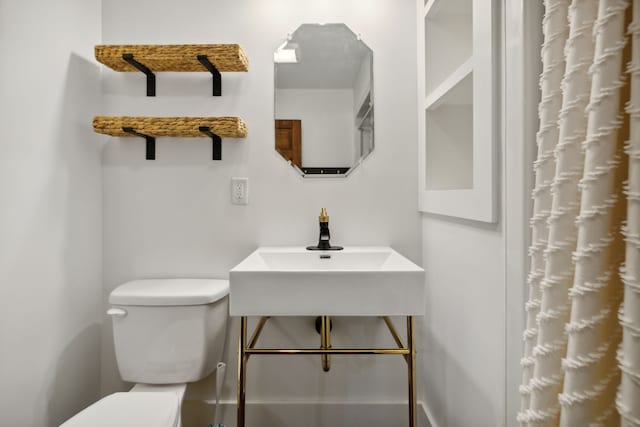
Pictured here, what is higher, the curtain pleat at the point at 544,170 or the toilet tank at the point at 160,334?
the curtain pleat at the point at 544,170

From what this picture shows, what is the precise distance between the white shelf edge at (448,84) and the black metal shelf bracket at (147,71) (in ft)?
3.83

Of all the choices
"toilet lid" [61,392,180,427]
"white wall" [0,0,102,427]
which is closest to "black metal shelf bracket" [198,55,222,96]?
"white wall" [0,0,102,427]

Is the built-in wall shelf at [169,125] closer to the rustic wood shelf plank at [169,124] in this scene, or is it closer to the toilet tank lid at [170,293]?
the rustic wood shelf plank at [169,124]

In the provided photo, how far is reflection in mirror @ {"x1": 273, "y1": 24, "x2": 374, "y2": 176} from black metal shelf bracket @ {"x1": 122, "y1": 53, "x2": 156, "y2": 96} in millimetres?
541

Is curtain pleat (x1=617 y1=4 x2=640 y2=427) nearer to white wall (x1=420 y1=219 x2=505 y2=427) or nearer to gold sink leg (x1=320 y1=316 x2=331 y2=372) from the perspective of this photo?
white wall (x1=420 y1=219 x2=505 y2=427)

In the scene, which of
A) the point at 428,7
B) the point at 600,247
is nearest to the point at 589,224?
the point at 600,247

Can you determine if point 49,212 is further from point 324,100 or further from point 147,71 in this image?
point 324,100

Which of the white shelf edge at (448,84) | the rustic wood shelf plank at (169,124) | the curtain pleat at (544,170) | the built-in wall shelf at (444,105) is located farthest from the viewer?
the rustic wood shelf plank at (169,124)

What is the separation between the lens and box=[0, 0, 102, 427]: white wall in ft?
4.07

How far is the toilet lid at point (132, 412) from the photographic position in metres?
1.04

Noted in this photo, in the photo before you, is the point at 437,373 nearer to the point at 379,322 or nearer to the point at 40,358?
the point at 379,322

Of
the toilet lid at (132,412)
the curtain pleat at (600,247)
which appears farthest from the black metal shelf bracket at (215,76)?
the curtain pleat at (600,247)

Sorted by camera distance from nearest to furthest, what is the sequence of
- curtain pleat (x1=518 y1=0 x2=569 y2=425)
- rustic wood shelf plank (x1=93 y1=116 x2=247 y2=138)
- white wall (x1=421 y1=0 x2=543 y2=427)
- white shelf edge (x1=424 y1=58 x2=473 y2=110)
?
curtain pleat (x1=518 y1=0 x2=569 y2=425), white wall (x1=421 y1=0 x2=543 y2=427), white shelf edge (x1=424 y1=58 x2=473 y2=110), rustic wood shelf plank (x1=93 y1=116 x2=247 y2=138)

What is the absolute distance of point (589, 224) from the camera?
0.55 metres
